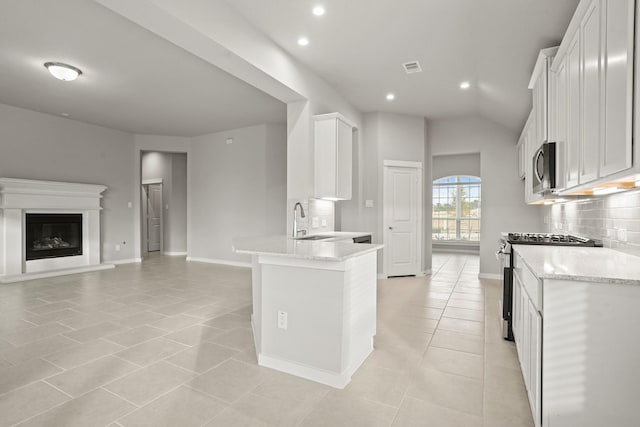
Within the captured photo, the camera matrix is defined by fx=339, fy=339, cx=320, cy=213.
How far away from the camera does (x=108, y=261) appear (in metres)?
7.49

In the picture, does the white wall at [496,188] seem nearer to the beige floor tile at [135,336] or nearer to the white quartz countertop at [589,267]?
A: the white quartz countertop at [589,267]

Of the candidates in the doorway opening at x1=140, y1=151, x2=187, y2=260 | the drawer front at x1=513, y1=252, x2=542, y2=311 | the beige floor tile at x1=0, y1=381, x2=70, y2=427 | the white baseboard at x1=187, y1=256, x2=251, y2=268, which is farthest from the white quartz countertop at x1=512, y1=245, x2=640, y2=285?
the doorway opening at x1=140, y1=151, x2=187, y2=260

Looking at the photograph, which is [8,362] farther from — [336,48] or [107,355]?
[336,48]

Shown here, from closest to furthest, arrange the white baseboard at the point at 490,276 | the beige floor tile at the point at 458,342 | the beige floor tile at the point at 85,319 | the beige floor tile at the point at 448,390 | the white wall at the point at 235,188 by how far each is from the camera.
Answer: the beige floor tile at the point at 448,390, the beige floor tile at the point at 458,342, the beige floor tile at the point at 85,319, the white baseboard at the point at 490,276, the white wall at the point at 235,188

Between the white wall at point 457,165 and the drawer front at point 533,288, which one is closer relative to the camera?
the drawer front at point 533,288

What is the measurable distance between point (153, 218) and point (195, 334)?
25.5 ft

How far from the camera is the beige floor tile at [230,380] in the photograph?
7.28ft

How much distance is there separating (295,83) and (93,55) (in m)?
2.43

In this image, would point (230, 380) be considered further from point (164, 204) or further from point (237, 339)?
point (164, 204)

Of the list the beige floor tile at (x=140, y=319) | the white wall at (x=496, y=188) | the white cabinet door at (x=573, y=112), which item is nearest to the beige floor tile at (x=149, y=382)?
the beige floor tile at (x=140, y=319)

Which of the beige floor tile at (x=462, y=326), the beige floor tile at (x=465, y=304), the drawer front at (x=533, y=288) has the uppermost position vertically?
the drawer front at (x=533, y=288)

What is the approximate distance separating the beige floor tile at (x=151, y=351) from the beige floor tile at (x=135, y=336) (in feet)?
0.35

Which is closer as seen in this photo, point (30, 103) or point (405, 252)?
point (30, 103)

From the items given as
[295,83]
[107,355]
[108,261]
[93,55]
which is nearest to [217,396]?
[107,355]
